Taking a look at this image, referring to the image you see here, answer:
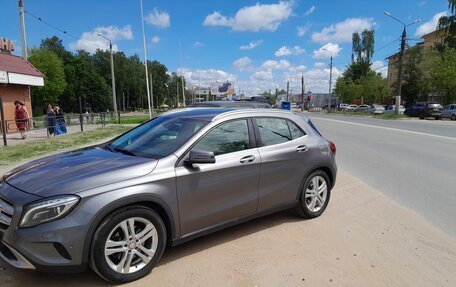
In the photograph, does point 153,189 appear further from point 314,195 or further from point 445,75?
point 445,75

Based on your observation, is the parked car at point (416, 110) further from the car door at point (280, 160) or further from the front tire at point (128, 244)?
the front tire at point (128, 244)

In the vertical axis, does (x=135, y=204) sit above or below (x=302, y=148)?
below

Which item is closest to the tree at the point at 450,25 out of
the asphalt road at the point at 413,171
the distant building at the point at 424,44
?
the distant building at the point at 424,44

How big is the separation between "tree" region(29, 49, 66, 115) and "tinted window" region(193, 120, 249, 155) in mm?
60537

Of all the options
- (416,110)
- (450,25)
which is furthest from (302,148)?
(450,25)

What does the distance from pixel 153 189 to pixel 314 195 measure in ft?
8.60

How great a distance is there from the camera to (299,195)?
493cm

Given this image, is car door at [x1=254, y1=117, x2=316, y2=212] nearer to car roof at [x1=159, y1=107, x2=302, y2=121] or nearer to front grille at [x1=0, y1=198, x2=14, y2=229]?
car roof at [x1=159, y1=107, x2=302, y2=121]

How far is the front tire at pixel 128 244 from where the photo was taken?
3160 mm

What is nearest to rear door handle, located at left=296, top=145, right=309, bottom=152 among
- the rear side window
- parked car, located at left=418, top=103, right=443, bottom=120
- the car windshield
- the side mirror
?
the rear side window

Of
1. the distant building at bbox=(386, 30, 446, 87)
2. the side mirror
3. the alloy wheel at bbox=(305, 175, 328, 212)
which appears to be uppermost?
the distant building at bbox=(386, 30, 446, 87)

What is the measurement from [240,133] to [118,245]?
6.16ft

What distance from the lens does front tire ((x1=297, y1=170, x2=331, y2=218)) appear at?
4988 millimetres

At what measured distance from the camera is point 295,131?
200 inches
